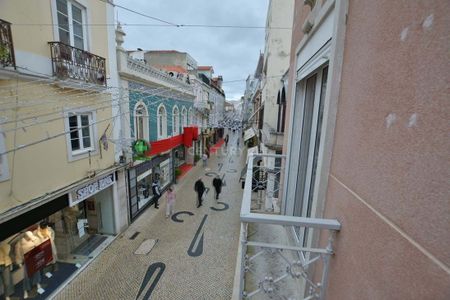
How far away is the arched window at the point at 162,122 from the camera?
13.0 m

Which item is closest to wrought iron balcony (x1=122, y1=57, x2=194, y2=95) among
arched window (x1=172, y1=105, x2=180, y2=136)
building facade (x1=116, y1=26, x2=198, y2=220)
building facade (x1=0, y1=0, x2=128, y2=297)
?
building facade (x1=116, y1=26, x2=198, y2=220)

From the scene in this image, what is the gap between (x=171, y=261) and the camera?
8.23m

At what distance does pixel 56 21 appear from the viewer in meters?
6.20

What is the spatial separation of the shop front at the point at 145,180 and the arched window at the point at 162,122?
1.41 m

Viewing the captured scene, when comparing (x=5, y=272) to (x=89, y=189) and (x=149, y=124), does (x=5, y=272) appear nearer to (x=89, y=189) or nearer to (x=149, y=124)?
(x=89, y=189)

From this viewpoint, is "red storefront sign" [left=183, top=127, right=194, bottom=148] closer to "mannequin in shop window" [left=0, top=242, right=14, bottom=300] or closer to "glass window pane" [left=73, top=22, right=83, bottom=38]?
"glass window pane" [left=73, top=22, right=83, bottom=38]

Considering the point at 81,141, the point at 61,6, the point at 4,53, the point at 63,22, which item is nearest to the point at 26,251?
the point at 81,141

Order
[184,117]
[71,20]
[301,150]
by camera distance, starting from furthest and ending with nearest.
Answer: [184,117] → [71,20] → [301,150]

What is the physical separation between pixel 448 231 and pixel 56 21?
28.2 feet

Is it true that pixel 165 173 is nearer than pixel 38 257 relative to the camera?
No

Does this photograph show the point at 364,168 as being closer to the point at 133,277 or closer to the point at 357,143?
the point at 357,143

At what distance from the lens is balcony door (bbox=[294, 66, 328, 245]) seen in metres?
3.29

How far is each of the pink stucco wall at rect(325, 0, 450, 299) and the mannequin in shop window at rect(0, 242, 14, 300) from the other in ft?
26.7

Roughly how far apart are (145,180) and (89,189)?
15.1 feet
